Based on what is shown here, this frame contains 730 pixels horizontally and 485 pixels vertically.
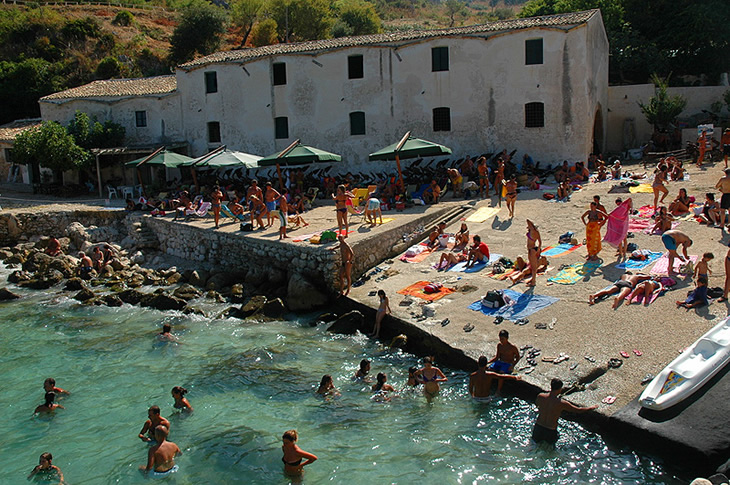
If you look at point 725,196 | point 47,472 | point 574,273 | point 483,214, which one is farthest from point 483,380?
point 483,214

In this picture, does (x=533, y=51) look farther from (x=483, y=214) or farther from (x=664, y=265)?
(x=664, y=265)

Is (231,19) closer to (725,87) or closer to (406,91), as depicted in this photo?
(406,91)

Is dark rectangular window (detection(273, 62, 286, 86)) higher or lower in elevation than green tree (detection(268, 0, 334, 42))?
lower

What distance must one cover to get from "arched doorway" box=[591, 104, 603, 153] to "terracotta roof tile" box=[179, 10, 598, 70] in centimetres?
476

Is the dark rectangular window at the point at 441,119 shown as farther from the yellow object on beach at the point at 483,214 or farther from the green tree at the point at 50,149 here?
the green tree at the point at 50,149

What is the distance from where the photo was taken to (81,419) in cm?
1103

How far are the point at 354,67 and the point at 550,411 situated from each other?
827 inches

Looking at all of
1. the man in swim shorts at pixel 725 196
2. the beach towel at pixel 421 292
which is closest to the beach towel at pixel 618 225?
the man in swim shorts at pixel 725 196

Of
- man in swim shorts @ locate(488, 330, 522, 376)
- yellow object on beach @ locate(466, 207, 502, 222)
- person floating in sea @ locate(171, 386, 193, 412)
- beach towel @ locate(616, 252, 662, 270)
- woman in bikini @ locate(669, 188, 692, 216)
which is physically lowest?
person floating in sea @ locate(171, 386, 193, 412)

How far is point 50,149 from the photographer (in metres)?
26.6

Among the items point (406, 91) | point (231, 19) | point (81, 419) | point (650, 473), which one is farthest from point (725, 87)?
point (231, 19)

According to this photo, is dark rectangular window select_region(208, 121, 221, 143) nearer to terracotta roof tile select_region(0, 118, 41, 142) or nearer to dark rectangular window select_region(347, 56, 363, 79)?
dark rectangular window select_region(347, 56, 363, 79)

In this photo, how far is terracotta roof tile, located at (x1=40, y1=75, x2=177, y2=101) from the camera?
31.0 m

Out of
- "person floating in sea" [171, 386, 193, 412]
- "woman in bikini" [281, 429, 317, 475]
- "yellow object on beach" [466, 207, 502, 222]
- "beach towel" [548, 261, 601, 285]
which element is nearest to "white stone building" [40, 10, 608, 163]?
"yellow object on beach" [466, 207, 502, 222]
